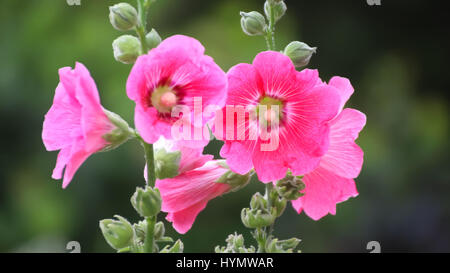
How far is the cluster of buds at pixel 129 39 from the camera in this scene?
0.60 meters

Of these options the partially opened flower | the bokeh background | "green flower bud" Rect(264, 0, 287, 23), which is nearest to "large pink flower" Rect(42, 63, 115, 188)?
the partially opened flower

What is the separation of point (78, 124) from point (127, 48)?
104mm

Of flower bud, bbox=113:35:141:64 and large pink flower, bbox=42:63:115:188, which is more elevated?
flower bud, bbox=113:35:141:64

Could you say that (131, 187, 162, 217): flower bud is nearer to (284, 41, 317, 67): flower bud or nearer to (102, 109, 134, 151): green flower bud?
(102, 109, 134, 151): green flower bud

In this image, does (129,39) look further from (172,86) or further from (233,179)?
(233,179)

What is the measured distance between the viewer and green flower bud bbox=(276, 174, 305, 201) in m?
0.65

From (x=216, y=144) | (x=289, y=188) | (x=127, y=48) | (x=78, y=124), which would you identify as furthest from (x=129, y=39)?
(x=216, y=144)

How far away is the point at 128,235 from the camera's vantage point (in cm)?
61

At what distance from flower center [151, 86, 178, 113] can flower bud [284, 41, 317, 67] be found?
0.44ft

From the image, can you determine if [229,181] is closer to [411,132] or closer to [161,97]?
[161,97]

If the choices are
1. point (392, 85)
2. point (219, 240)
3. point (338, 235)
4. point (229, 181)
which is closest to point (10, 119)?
point (219, 240)

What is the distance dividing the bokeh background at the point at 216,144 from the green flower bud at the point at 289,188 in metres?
1.52

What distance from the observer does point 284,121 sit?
2.36 ft

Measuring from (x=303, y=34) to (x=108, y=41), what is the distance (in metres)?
1.15
